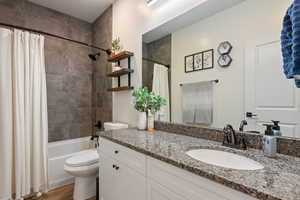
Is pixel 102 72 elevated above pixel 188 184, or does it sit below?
above

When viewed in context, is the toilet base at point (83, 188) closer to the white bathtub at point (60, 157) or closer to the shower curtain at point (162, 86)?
the white bathtub at point (60, 157)

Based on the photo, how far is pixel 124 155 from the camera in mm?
1137

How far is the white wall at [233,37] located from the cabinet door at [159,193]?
0.65 m

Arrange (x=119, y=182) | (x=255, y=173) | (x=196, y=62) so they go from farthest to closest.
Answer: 1. (x=196, y=62)
2. (x=119, y=182)
3. (x=255, y=173)

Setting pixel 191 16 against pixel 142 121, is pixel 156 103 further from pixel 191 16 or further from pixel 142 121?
pixel 191 16

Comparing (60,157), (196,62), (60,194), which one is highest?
(196,62)

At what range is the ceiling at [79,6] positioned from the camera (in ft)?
7.41

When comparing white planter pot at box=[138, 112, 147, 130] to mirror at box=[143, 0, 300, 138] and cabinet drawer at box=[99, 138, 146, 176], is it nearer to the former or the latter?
mirror at box=[143, 0, 300, 138]

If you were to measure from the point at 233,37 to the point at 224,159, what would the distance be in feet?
2.84

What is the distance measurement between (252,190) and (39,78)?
228cm

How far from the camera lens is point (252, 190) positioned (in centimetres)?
50

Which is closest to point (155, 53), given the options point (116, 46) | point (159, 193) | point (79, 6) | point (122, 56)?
point (122, 56)

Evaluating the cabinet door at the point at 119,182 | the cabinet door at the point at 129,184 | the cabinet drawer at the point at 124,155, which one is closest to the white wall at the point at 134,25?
the cabinet drawer at the point at 124,155

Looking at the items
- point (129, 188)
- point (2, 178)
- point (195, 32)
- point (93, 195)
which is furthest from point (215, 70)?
point (2, 178)
